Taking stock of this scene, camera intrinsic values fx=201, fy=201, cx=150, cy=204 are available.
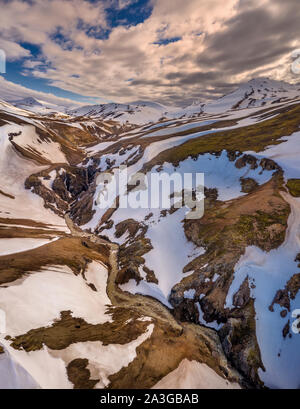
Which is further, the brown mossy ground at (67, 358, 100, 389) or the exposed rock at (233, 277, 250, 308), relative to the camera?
the exposed rock at (233, 277, 250, 308)

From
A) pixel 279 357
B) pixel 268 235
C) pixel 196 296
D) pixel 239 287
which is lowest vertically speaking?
pixel 279 357

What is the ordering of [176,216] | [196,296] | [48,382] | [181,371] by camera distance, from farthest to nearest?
[176,216], [196,296], [181,371], [48,382]

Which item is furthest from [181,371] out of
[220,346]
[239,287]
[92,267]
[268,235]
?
[92,267]

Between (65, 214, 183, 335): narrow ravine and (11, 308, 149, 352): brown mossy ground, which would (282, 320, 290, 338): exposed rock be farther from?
(11, 308, 149, 352): brown mossy ground

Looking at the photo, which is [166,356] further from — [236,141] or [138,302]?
[236,141]

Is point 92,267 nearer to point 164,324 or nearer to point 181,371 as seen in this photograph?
point 164,324

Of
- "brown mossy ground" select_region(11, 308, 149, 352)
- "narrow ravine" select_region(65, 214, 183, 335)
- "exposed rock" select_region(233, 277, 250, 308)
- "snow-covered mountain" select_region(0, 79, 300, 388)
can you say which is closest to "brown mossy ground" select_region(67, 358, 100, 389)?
"snow-covered mountain" select_region(0, 79, 300, 388)
